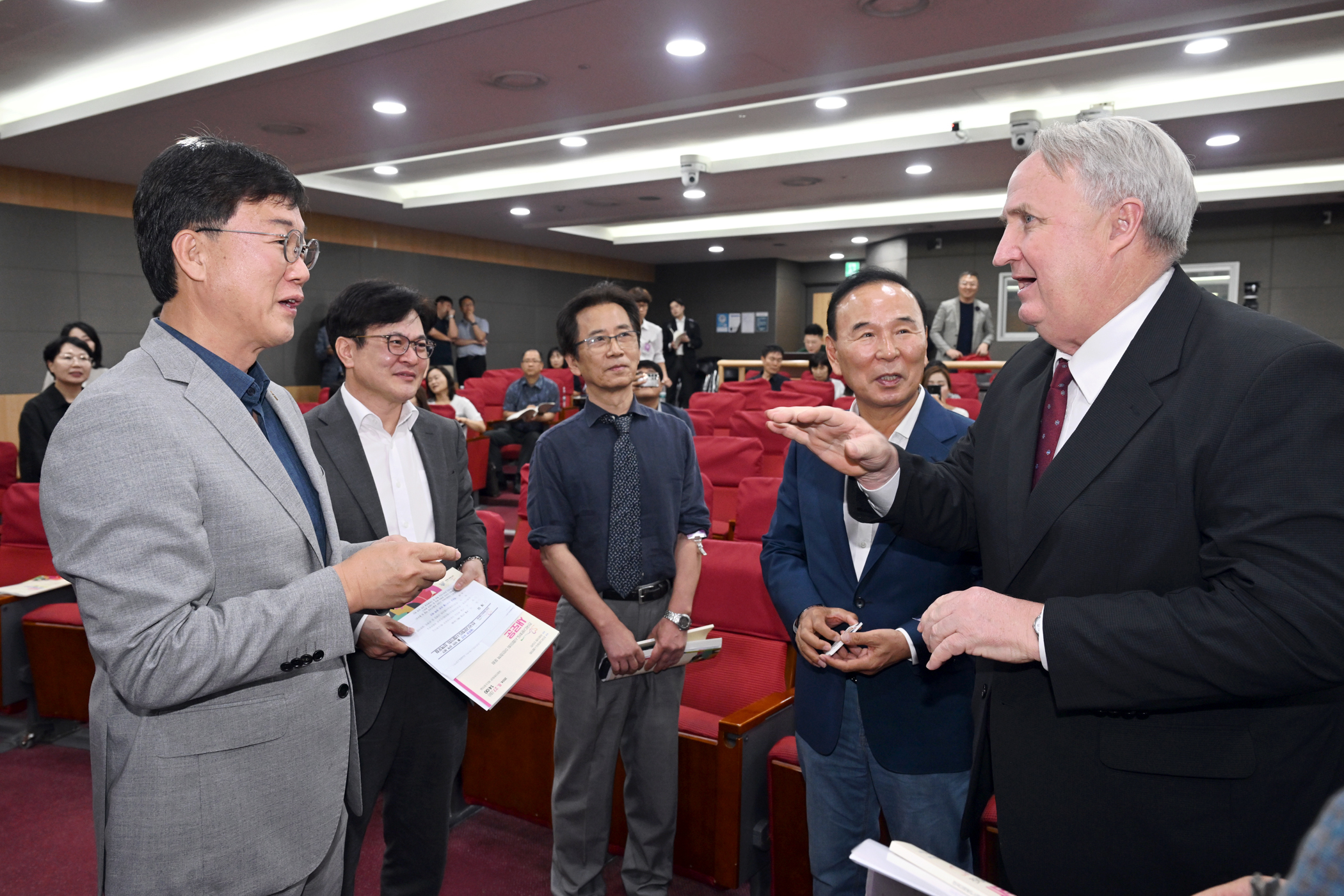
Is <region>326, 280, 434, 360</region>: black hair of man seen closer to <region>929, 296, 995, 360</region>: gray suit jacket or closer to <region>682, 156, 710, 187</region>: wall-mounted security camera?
<region>682, 156, 710, 187</region>: wall-mounted security camera

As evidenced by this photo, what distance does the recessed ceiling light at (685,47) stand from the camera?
5.36 metres

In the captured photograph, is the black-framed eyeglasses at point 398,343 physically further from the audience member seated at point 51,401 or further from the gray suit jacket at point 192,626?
the audience member seated at point 51,401

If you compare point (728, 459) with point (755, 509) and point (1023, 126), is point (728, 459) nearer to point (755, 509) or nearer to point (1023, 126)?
point (755, 509)

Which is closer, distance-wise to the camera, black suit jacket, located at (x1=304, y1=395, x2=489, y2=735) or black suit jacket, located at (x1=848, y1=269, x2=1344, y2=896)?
black suit jacket, located at (x1=848, y1=269, x2=1344, y2=896)

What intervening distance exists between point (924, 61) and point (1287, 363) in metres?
5.41

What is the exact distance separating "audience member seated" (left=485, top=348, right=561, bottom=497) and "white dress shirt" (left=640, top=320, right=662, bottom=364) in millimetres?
1068

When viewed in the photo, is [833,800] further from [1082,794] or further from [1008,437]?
[1008,437]

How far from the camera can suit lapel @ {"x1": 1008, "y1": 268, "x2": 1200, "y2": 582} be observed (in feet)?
→ 3.65

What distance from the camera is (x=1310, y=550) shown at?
0.95 metres

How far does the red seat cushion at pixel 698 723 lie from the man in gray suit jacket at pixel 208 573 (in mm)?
1217

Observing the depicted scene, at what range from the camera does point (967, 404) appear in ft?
20.9

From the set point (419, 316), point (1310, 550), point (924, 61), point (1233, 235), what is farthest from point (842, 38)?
point (1233, 235)

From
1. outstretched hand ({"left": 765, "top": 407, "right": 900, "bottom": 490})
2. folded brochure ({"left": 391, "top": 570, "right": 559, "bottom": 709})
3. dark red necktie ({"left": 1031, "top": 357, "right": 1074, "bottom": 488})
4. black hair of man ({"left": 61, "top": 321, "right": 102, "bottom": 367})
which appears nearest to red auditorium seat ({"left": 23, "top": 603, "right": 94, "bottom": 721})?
black hair of man ({"left": 61, "top": 321, "right": 102, "bottom": 367})

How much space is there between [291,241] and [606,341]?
109 centimetres
